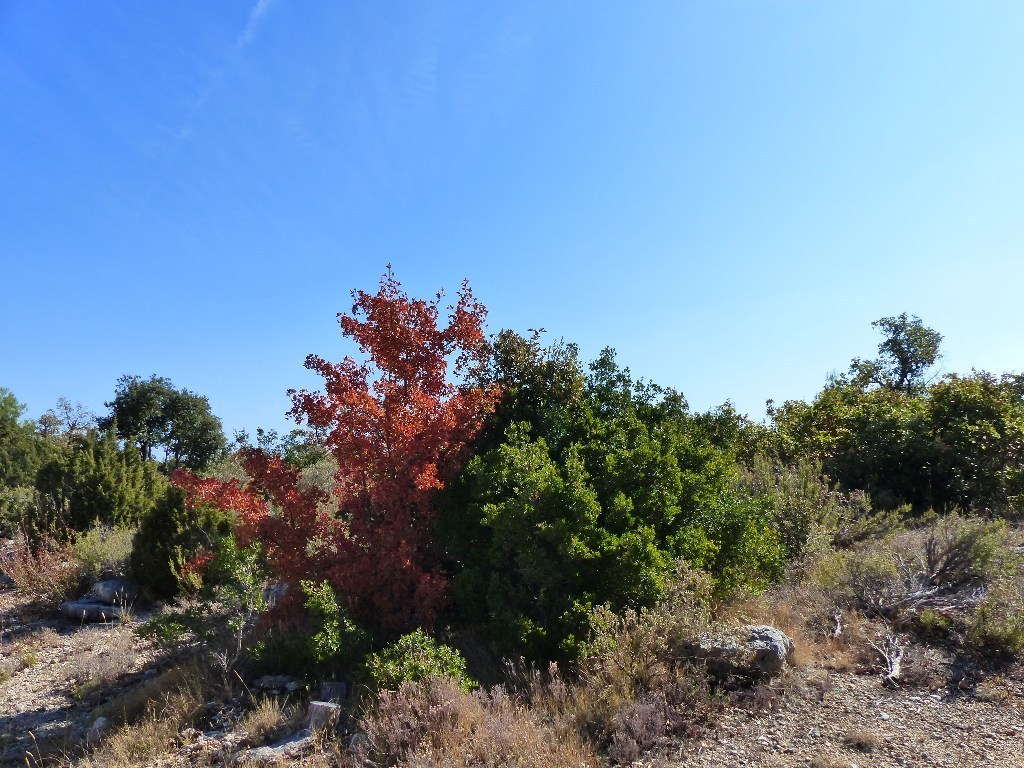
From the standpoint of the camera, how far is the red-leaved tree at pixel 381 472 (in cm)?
608

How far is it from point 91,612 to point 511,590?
7.50m

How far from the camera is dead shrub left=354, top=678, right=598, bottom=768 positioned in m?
4.11

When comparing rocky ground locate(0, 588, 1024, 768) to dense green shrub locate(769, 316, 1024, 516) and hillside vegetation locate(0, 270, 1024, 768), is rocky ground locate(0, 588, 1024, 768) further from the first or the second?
dense green shrub locate(769, 316, 1024, 516)

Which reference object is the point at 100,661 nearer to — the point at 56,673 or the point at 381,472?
the point at 56,673

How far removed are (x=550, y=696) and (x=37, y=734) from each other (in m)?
4.85

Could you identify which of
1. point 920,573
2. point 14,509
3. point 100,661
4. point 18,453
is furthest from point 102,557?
point 18,453

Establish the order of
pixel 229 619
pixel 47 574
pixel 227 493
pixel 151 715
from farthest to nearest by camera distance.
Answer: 1. pixel 47 574
2. pixel 229 619
3. pixel 227 493
4. pixel 151 715

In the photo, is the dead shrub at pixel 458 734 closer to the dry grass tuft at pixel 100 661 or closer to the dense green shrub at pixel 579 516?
the dense green shrub at pixel 579 516

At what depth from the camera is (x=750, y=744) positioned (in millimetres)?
4316

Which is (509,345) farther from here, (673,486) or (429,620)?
(429,620)

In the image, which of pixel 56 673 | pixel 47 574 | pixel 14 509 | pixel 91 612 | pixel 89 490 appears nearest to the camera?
pixel 56 673

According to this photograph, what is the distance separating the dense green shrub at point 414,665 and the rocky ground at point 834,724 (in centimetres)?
124

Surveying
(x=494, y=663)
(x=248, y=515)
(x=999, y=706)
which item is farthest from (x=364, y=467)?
(x=999, y=706)

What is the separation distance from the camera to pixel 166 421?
93.2 feet
